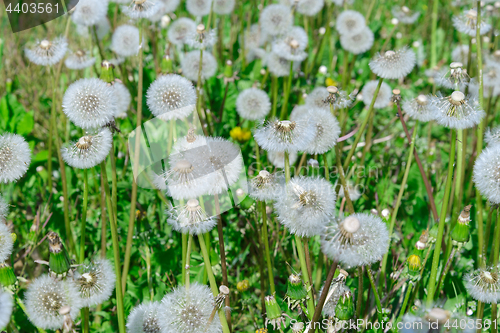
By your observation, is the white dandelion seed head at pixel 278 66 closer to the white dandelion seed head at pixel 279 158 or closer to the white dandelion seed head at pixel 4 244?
the white dandelion seed head at pixel 279 158

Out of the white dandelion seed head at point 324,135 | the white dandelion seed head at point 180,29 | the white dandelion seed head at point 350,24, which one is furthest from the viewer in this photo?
the white dandelion seed head at point 350,24

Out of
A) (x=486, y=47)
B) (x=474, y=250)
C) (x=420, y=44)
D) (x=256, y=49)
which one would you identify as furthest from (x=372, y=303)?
(x=420, y=44)

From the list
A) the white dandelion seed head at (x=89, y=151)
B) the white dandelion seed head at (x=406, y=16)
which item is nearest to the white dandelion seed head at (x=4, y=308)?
the white dandelion seed head at (x=89, y=151)

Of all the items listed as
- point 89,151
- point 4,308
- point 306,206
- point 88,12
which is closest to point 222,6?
point 88,12

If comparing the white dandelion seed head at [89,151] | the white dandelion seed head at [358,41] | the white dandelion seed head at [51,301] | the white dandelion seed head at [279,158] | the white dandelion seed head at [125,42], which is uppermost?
the white dandelion seed head at [358,41]

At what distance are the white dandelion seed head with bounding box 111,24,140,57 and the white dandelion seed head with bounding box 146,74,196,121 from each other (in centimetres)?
129

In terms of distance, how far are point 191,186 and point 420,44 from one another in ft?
11.5

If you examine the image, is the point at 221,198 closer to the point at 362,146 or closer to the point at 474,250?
the point at 362,146

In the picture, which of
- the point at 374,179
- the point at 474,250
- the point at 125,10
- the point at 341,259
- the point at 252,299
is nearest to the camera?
the point at 341,259

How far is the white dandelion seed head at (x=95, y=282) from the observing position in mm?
1518

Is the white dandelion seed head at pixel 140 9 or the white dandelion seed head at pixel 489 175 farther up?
the white dandelion seed head at pixel 140 9

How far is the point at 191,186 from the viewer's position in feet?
4.70

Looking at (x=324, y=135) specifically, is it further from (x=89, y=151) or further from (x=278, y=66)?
(x=278, y=66)

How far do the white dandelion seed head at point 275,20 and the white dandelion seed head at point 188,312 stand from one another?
2.34m
